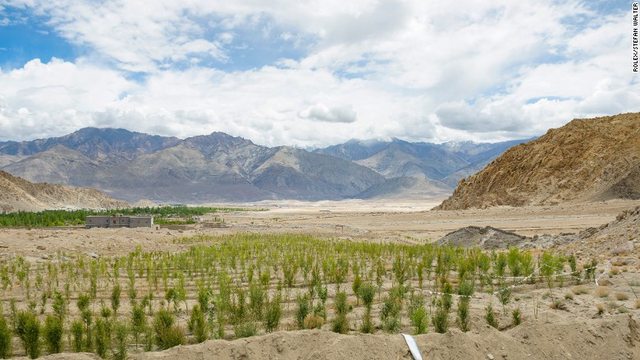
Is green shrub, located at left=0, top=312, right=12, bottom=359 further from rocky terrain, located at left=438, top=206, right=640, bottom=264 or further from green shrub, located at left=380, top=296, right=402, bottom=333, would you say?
rocky terrain, located at left=438, top=206, right=640, bottom=264

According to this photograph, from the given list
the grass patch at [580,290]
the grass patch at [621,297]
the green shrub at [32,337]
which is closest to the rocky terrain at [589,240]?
the grass patch at [580,290]

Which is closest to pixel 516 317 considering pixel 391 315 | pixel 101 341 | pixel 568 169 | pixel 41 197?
pixel 391 315

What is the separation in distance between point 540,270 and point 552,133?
60.2m

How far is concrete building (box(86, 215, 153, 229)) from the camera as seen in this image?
1668 inches

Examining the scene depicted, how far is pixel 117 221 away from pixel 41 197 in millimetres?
84209

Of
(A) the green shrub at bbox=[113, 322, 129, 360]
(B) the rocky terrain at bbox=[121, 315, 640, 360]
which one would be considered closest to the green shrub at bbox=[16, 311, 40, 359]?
(A) the green shrub at bbox=[113, 322, 129, 360]

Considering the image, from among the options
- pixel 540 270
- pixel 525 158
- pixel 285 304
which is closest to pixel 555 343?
pixel 285 304

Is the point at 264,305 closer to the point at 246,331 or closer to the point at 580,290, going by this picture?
the point at 246,331

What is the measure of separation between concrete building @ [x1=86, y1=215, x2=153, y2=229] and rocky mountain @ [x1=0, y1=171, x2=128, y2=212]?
58.7 meters

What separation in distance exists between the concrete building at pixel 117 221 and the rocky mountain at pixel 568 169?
4029 cm

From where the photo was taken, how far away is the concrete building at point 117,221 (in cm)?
4238

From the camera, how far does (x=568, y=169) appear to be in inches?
2446

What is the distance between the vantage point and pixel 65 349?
8.24 m

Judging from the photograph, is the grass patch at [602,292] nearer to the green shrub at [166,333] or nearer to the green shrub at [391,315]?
the green shrub at [391,315]
